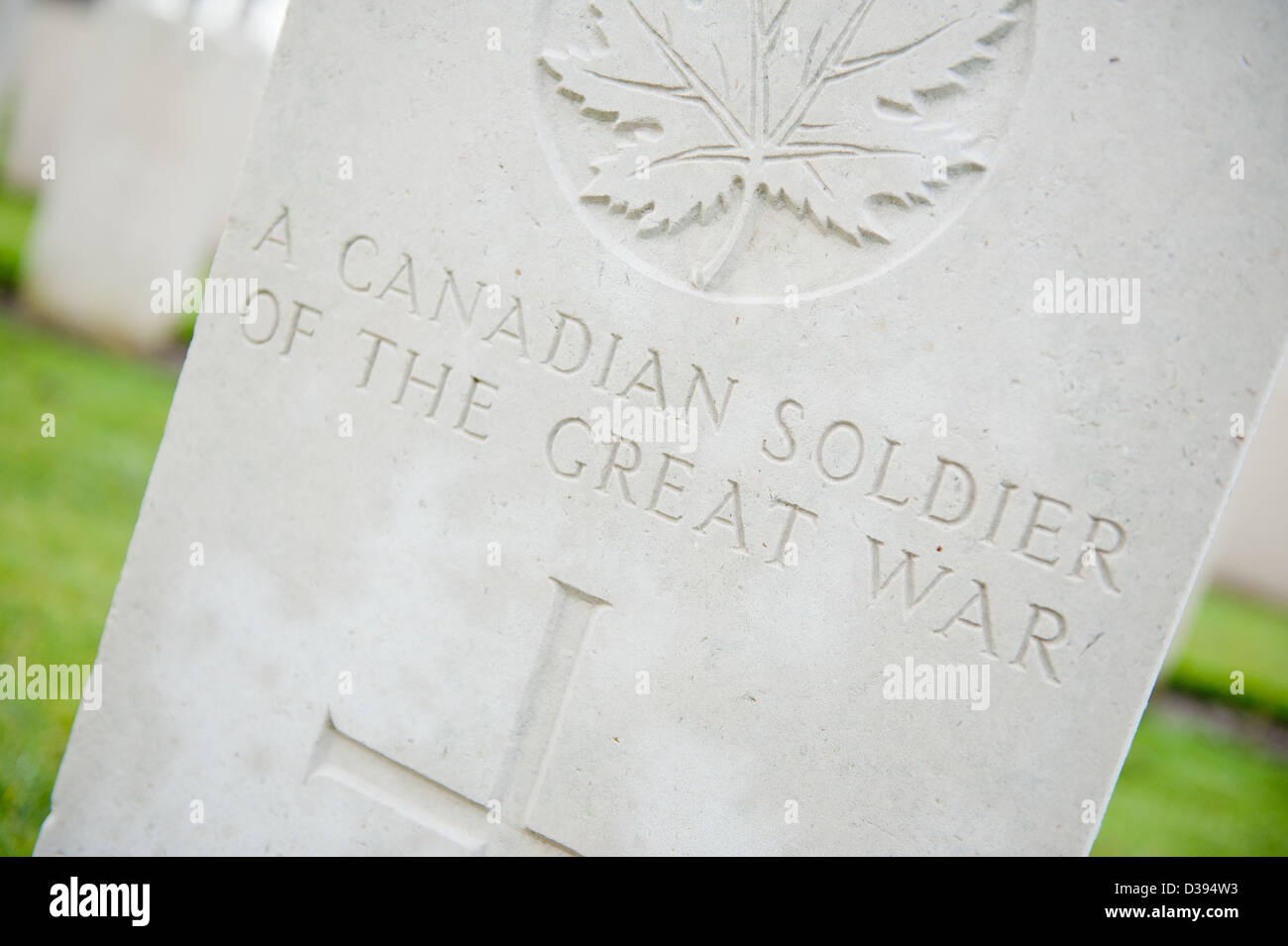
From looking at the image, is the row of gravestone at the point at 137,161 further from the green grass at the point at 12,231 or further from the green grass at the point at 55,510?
the green grass at the point at 12,231

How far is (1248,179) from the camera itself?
158 cm

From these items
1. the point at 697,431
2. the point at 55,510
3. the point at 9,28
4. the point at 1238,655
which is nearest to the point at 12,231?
the point at 9,28

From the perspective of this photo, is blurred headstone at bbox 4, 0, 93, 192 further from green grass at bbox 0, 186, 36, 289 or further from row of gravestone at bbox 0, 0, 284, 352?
row of gravestone at bbox 0, 0, 284, 352

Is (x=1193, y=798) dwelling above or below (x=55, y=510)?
above

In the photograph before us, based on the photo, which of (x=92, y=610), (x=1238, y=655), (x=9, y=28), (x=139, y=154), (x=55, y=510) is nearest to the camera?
(x=92, y=610)

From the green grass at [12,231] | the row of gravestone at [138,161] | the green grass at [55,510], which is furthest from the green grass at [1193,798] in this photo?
the green grass at [12,231]

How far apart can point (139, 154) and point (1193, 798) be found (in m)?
7.17

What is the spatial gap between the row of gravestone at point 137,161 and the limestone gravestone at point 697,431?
5366 mm

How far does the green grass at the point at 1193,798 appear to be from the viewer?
413 cm

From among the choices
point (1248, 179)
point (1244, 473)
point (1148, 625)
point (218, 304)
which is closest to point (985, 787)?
point (1148, 625)

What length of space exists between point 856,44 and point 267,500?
1368mm

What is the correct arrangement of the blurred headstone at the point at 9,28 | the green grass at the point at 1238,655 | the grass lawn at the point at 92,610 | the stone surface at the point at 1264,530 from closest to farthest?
the grass lawn at the point at 92,610
the green grass at the point at 1238,655
the blurred headstone at the point at 9,28
the stone surface at the point at 1264,530

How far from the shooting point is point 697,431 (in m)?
1.81

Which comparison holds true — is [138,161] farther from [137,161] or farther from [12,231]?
[12,231]
